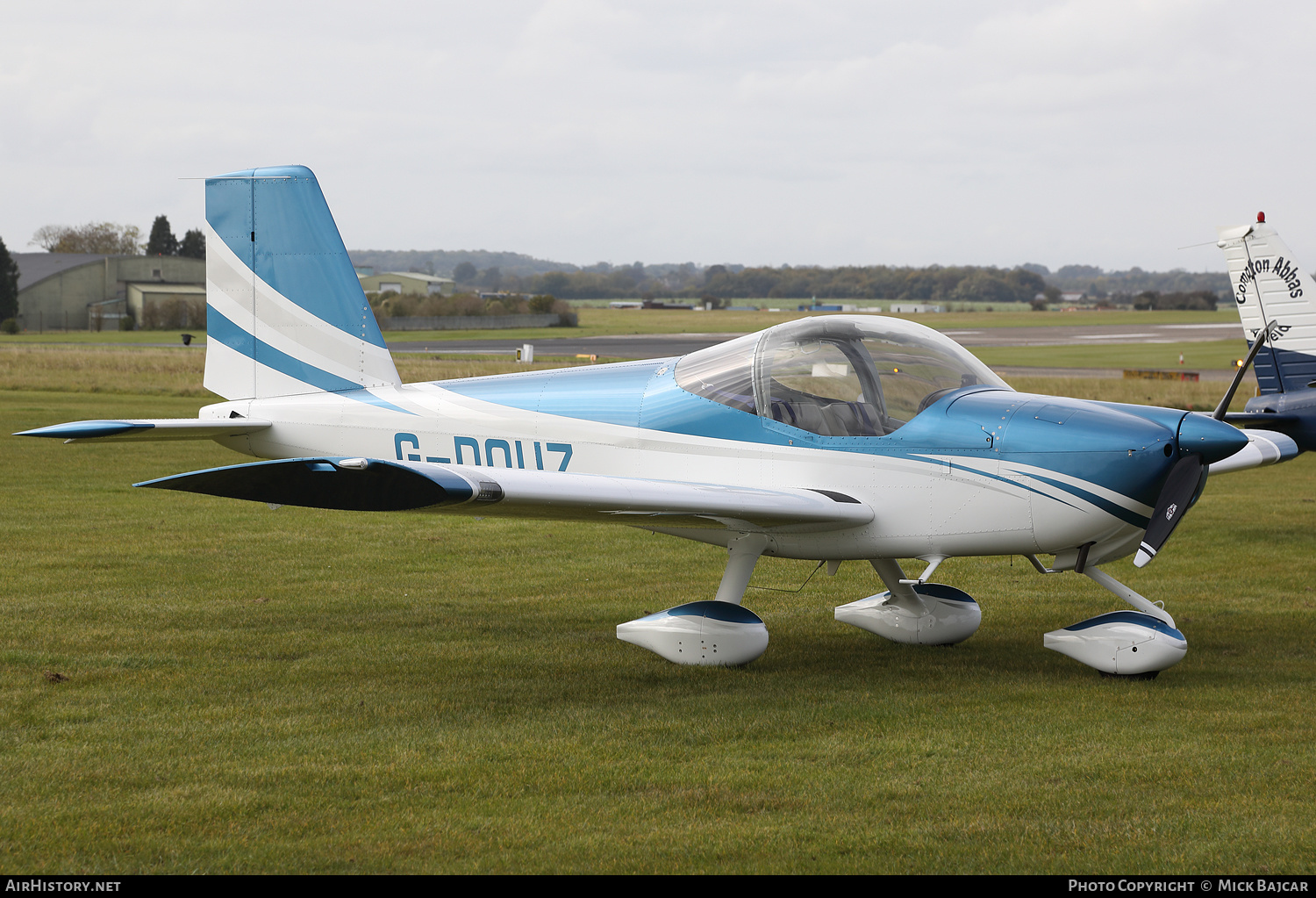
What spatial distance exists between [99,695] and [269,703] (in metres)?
0.90

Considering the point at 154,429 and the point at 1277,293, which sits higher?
the point at 1277,293

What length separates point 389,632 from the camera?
25.5 feet

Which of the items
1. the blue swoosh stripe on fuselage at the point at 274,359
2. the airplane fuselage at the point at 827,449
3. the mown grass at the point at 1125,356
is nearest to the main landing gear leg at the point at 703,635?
the airplane fuselage at the point at 827,449

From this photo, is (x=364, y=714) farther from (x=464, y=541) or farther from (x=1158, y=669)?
(x=464, y=541)

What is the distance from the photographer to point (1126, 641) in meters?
6.52

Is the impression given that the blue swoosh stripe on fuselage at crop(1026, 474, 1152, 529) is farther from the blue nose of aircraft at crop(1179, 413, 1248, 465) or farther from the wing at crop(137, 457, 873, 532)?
the wing at crop(137, 457, 873, 532)

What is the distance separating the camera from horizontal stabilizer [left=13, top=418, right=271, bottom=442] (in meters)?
5.98

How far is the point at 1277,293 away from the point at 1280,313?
7.9 inches

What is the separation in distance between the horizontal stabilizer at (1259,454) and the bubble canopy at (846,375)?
2.03 metres

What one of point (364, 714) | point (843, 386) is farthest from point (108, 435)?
point (843, 386)

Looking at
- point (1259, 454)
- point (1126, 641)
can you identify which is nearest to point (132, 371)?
point (1259, 454)
